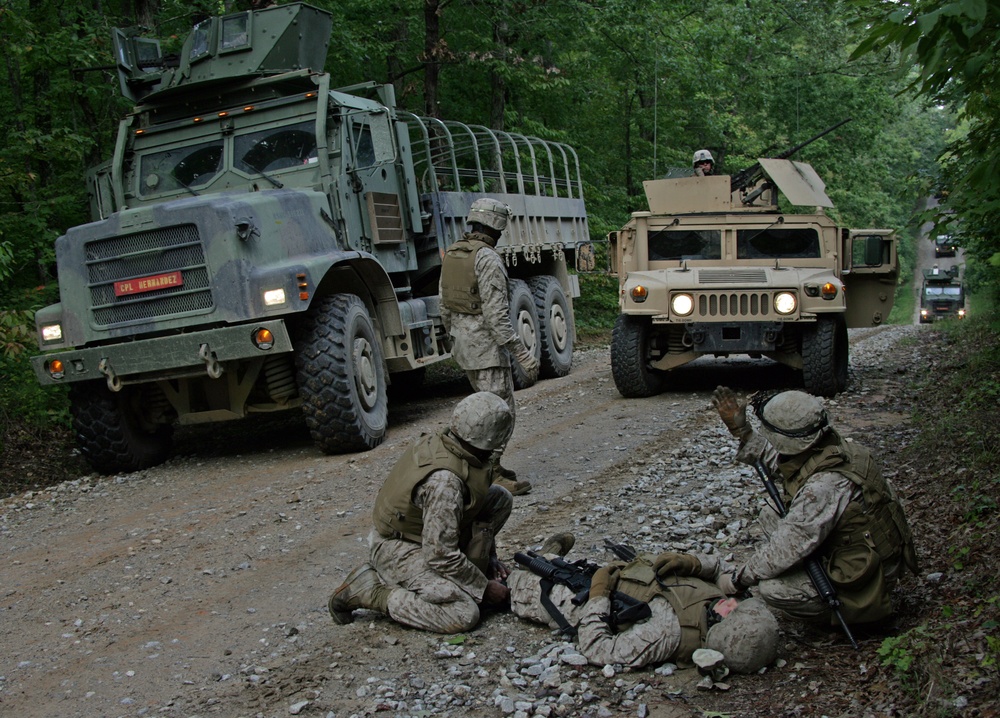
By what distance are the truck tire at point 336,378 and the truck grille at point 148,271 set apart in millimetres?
801

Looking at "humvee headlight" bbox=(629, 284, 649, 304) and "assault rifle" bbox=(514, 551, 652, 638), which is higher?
"humvee headlight" bbox=(629, 284, 649, 304)

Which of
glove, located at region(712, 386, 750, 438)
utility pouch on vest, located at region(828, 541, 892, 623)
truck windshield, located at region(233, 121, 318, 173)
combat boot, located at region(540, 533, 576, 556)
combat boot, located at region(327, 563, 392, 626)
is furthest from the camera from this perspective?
truck windshield, located at region(233, 121, 318, 173)

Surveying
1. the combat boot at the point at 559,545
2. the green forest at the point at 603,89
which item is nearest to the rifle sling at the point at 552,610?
the combat boot at the point at 559,545

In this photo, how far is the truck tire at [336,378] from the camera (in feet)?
24.1

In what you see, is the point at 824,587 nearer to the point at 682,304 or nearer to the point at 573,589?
the point at 573,589

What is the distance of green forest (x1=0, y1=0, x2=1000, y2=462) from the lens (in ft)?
15.5

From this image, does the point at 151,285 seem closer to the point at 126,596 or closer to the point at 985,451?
the point at 126,596

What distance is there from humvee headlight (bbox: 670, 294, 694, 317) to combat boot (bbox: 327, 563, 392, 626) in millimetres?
5163

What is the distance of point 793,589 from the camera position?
3637mm

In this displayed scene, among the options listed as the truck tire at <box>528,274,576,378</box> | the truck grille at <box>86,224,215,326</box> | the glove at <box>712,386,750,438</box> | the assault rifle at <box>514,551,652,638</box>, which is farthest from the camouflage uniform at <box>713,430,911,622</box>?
the truck tire at <box>528,274,576,378</box>

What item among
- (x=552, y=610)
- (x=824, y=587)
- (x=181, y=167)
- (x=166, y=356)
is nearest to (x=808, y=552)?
(x=824, y=587)

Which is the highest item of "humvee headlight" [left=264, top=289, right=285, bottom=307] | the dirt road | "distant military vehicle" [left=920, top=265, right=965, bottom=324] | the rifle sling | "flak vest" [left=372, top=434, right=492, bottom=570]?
"humvee headlight" [left=264, top=289, right=285, bottom=307]

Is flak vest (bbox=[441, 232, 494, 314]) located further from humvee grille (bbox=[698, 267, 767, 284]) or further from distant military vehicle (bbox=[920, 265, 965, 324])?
distant military vehicle (bbox=[920, 265, 965, 324])

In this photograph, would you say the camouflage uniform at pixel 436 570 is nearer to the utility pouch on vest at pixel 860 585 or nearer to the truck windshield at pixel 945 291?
the utility pouch on vest at pixel 860 585
